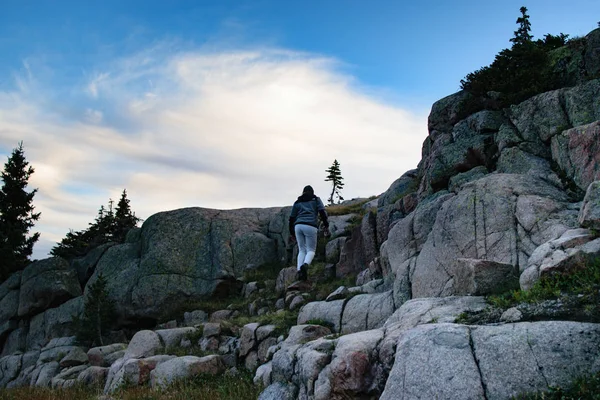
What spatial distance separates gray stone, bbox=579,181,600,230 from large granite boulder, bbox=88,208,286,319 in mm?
23831

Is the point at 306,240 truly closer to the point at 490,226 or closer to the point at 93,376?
the point at 490,226

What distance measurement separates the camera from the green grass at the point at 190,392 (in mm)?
13805

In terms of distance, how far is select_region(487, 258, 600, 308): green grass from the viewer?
960 cm

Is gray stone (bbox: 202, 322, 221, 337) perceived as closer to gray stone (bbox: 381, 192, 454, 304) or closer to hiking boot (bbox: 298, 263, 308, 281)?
hiking boot (bbox: 298, 263, 308, 281)

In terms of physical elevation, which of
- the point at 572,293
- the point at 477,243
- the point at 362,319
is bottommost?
the point at 362,319

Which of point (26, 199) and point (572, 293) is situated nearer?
point (572, 293)

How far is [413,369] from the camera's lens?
345 inches

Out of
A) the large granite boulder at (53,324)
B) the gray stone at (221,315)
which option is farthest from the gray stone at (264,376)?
the large granite boulder at (53,324)

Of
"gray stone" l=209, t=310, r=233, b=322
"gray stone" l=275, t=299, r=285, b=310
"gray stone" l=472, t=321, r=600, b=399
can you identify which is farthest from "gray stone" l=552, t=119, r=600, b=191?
"gray stone" l=209, t=310, r=233, b=322

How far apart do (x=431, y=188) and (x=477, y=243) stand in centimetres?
704

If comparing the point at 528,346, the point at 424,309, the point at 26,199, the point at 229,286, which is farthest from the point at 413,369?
the point at 26,199

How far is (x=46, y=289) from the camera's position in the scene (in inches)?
1352

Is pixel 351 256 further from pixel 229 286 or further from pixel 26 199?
pixel 26 199

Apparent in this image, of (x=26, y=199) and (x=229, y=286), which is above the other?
(x=26, y=199)
